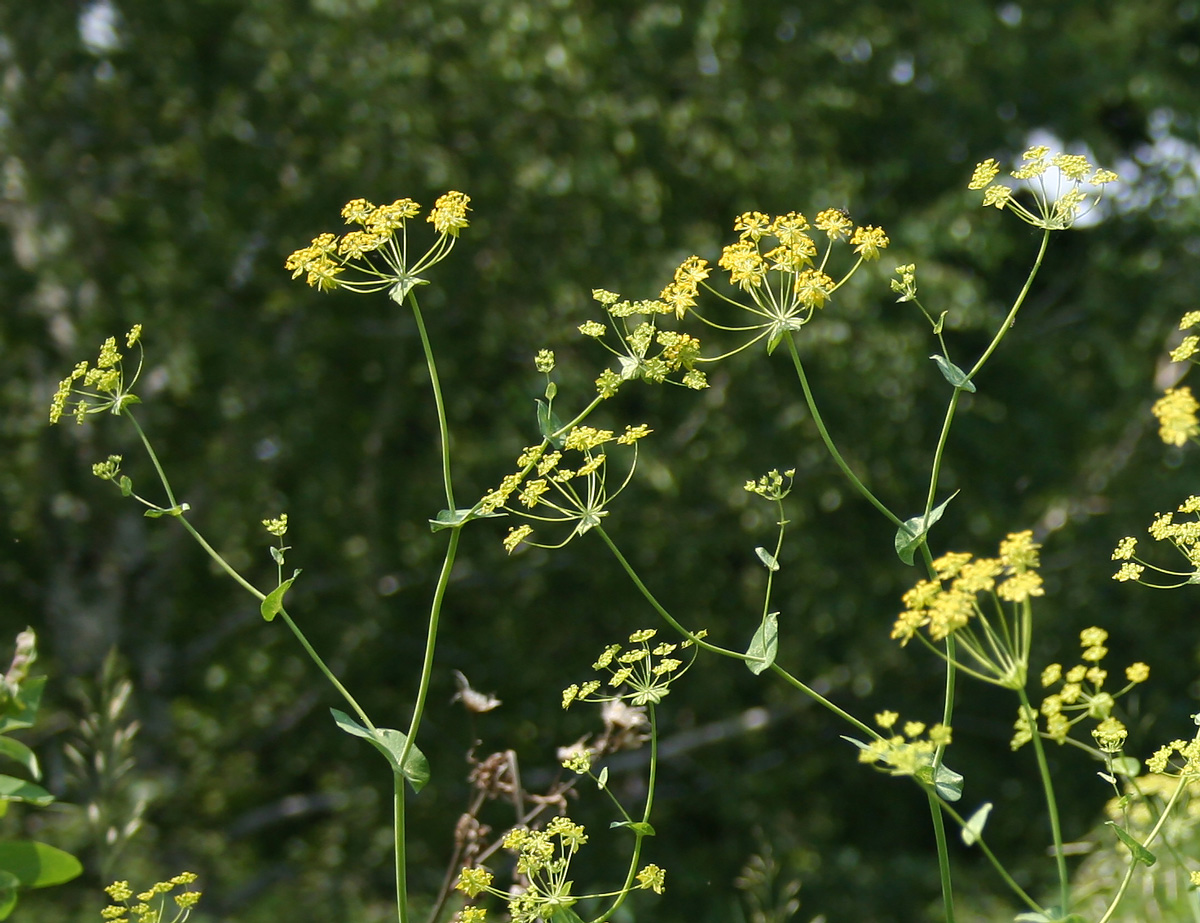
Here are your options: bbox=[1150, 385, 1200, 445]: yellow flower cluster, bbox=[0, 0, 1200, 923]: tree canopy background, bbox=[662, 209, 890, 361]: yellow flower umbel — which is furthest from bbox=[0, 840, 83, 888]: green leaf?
bbox=[0, 0, 1200, 923]: tree canopy background

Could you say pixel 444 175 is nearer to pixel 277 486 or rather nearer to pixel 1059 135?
pixel 277 486

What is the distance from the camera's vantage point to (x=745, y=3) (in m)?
5.50

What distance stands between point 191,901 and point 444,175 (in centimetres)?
435

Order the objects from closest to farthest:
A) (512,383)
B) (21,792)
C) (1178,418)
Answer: (1178,418), (21,792), (512,383)

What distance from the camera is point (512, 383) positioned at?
548 centimetres

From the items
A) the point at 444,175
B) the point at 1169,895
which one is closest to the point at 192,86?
the point at 444,175

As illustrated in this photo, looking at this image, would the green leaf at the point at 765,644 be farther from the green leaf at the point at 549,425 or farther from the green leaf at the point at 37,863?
the green leaf at the point at 37,863

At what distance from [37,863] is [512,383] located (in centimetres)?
440

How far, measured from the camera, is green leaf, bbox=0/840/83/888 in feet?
3.71

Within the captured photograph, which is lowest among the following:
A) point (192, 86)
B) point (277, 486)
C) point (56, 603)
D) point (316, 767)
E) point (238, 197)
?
point (316, 767)

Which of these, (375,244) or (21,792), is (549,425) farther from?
(21,792)

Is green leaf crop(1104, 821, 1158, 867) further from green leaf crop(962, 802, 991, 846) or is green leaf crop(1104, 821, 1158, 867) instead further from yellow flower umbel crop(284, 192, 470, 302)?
yellow flower umbel crop(284, 192, 470, 302)

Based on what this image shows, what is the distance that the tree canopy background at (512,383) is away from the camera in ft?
17.3

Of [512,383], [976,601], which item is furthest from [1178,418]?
[512,383]
